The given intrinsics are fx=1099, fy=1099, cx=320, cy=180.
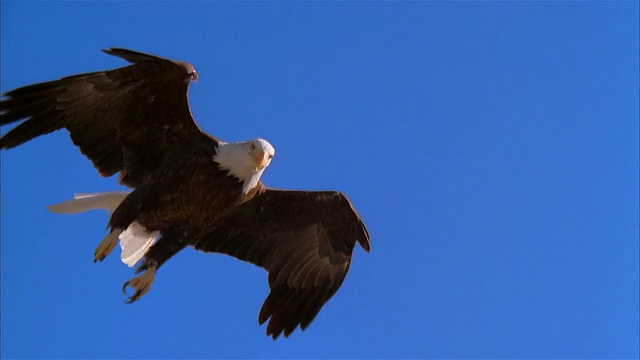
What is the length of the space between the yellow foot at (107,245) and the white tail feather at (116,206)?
0.06m

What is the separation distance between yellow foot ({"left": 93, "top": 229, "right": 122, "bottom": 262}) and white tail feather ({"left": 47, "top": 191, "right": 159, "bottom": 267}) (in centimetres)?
6

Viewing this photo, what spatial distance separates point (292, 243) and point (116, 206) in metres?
1.68

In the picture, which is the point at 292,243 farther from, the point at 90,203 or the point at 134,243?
the point at 90,203

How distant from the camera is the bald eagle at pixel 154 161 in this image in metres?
9.14

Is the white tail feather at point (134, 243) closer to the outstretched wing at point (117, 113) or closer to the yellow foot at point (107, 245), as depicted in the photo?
the yellow foot at point (107, 245)

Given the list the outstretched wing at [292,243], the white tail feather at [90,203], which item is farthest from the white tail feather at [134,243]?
the outstretched wing at [292,243]

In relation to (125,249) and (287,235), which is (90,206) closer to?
(125,249)

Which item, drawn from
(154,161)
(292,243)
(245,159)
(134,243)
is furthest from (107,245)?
(292,243)

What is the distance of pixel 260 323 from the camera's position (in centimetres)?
980

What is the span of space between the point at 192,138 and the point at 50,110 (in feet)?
4.00

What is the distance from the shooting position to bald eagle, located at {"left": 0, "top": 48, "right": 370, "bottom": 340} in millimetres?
9141

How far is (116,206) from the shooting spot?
945 cm

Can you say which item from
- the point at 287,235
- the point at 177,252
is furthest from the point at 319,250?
the point at 177,252

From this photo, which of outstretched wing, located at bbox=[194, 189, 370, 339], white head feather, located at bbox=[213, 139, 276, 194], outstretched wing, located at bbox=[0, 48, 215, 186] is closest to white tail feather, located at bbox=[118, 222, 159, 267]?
outstretched wing, located at bbox=[0, 48, 215, 186]
